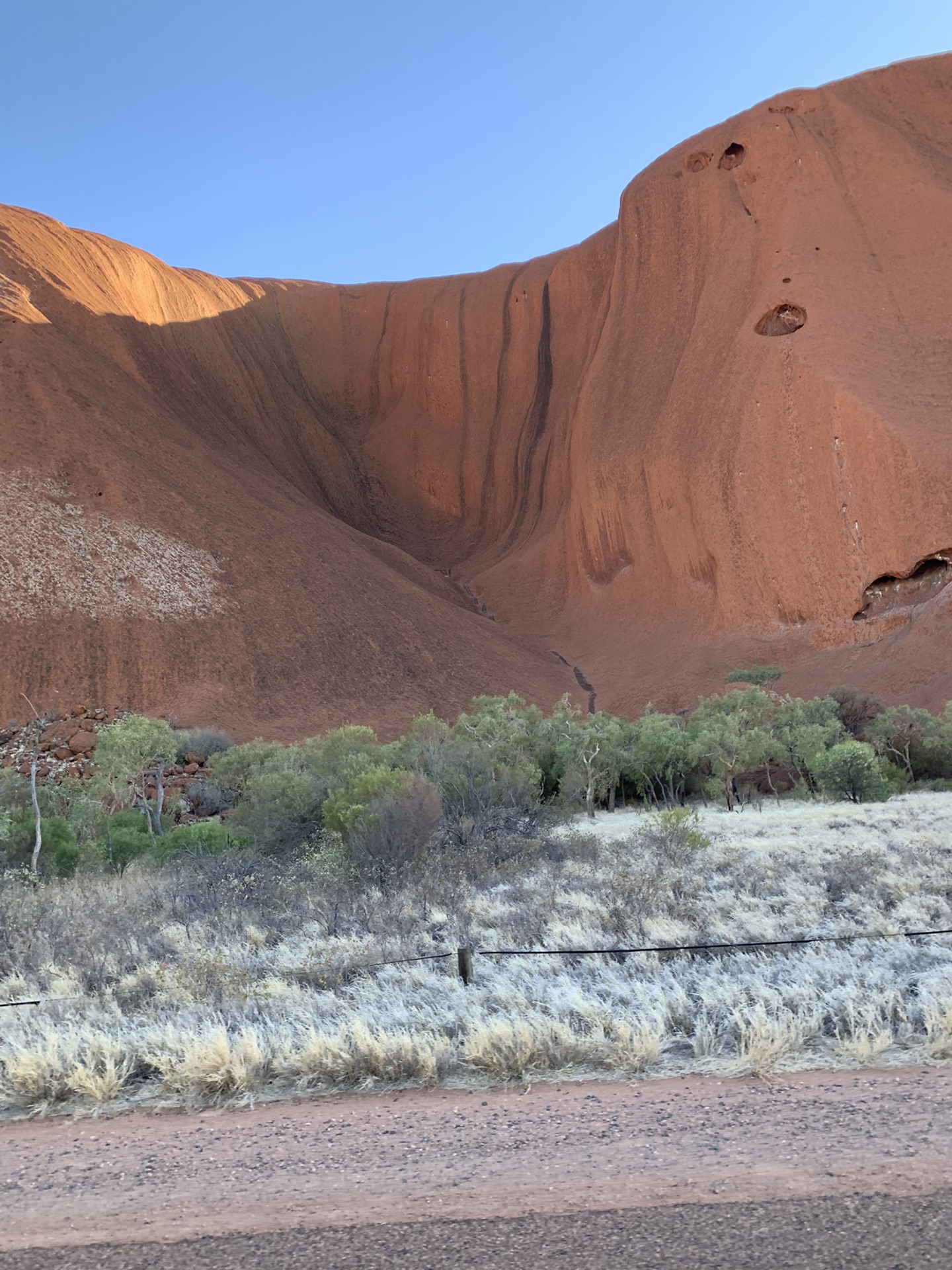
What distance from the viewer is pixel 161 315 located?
5631 centimetres

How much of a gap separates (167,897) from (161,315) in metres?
52.0

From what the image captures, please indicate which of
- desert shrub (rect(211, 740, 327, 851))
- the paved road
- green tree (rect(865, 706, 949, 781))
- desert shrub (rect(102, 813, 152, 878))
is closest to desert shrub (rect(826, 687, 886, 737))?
green tree (rect(865, 706, 949, 781))

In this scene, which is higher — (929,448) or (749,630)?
(929,448)

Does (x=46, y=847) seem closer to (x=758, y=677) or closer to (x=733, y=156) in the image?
(x=758, y=677)

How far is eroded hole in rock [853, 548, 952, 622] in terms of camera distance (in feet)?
117

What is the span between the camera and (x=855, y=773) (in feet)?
70.6

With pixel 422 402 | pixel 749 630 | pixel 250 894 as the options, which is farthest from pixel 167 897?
pixel 422 402

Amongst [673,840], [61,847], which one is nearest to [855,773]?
[673,840]

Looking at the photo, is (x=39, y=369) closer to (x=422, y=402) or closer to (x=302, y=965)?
(x=422, y=402)

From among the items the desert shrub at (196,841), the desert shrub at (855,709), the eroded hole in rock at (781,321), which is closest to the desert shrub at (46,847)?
the desert shrub at (196,841)

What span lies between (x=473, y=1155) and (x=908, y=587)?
36831mm

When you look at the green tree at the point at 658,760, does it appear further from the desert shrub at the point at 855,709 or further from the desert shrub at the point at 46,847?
the desert shrub at the point at 46,847

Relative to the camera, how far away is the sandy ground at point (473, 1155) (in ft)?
11.5

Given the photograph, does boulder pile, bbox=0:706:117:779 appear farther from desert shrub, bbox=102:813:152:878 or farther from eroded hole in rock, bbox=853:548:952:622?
eroded hole in rock, bbox=853:548:952:622
